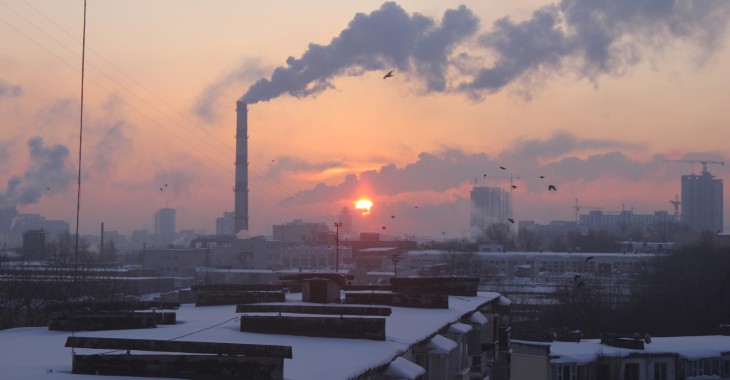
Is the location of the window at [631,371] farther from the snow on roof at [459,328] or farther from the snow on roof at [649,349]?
the snow on roof at [459,328]

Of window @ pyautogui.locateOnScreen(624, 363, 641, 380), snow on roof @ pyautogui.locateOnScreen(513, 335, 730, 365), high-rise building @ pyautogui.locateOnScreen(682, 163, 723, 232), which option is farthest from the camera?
high-rise building @ pyautogui.locateOnScreen(682, 163, 723, 232)

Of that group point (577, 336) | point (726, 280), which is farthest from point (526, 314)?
point (577, 336)

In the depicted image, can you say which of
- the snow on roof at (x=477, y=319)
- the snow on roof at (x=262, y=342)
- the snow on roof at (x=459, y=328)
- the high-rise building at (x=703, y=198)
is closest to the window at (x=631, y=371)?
the snow on roof at (x=477, y=319)

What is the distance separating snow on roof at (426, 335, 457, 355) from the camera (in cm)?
1077

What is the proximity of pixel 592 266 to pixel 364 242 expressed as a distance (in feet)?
77.1

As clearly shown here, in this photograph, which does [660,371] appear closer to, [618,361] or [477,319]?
[618,361]

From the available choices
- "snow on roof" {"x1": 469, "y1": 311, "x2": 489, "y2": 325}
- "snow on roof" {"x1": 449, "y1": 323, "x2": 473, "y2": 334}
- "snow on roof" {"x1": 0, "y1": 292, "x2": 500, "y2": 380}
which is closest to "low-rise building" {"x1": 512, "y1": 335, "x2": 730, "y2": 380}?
"snow on roof" {"x1": 469, "y1": 311, "x2": 489, "y2": 325}

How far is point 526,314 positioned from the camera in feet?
149

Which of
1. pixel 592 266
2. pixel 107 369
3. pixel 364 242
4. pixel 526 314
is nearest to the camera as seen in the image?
pixel 107 369

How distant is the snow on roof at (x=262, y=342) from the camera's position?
7.90m

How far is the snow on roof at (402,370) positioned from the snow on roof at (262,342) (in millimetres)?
78

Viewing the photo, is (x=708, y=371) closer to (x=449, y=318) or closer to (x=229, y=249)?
(x=449, y=318)

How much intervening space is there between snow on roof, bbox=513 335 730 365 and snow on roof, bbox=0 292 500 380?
34.5 feet

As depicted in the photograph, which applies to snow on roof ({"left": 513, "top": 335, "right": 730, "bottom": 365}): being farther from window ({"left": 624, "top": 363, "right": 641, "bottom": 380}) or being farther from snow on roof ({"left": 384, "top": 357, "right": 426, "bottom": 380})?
snow on roof ({"left": 384, "top": 357, "right": 426, "bottom": 380})
